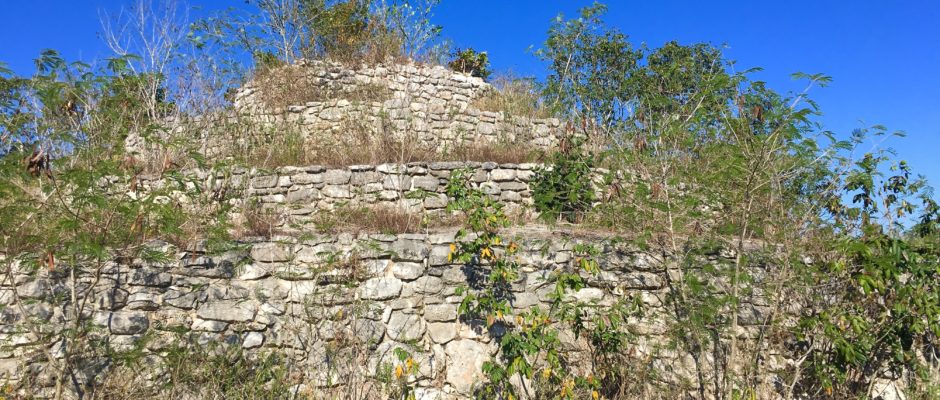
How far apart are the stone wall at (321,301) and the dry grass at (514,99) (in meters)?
4.02

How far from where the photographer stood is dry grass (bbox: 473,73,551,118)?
890cm

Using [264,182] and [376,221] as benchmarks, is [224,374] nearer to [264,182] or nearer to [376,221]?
[376,221]

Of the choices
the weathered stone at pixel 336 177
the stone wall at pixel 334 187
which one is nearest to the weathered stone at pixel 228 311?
the stone wall at pixel 334 187

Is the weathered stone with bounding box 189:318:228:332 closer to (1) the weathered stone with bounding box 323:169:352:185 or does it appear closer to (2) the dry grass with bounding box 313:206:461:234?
(2) the dry grass with bounding box 313:206:461:234

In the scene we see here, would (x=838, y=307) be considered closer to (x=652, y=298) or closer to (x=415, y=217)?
(x=652, y=298)

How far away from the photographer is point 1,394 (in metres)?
3.58

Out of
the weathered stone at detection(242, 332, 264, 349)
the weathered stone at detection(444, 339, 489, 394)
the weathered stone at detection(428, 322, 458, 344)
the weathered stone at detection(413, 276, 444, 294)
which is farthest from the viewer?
the weathered stone at detection(413, 276, 444, 294)

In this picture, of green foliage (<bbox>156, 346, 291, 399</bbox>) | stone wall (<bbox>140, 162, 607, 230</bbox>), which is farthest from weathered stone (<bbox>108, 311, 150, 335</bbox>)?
stone wall (<bbox>140, 162, 607, 230</bbox>)

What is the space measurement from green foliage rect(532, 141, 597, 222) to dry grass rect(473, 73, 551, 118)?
1.96m

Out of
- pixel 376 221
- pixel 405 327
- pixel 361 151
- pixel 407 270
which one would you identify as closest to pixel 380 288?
pixel 407 270

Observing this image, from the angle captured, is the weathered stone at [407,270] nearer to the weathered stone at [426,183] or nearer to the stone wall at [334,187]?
the stone wall at [334,187]

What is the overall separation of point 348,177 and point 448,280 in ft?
7.49

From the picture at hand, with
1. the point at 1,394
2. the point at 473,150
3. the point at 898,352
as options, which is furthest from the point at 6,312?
the point at 898,352

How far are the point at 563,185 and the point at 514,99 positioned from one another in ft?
12.8
